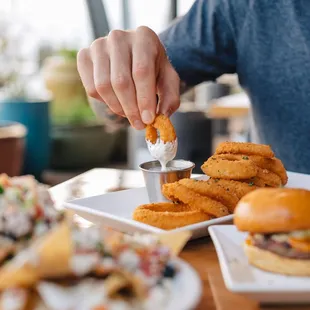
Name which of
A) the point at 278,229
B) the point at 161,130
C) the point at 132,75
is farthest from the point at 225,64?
the point at 278,229

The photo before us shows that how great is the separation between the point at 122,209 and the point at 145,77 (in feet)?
1.16

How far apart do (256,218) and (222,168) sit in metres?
0.39

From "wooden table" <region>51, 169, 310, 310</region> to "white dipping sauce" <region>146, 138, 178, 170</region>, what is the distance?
285 mm

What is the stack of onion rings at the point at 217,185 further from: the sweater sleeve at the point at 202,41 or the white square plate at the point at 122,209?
the sweater sleeve at the point at 202,41

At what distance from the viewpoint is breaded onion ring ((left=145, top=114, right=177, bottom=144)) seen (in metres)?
1.34

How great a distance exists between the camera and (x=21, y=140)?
4.18m

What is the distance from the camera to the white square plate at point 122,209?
108cm

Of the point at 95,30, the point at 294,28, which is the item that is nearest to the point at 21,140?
the point at 95,30

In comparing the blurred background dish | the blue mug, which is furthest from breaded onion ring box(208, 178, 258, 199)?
the blue mug

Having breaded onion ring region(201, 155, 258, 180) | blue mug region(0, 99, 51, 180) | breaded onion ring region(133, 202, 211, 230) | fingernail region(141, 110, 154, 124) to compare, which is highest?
fingernail region(141, 110, 154, 124)

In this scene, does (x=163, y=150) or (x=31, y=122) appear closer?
(x=163, y=150)

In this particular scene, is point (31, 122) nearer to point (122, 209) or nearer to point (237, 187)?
point (122, 209)

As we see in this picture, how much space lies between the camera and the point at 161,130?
1.36 metres

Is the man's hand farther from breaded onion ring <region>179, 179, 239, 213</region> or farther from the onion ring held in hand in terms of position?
breaded onion ring <region>179, 179, 239, 213</region>
